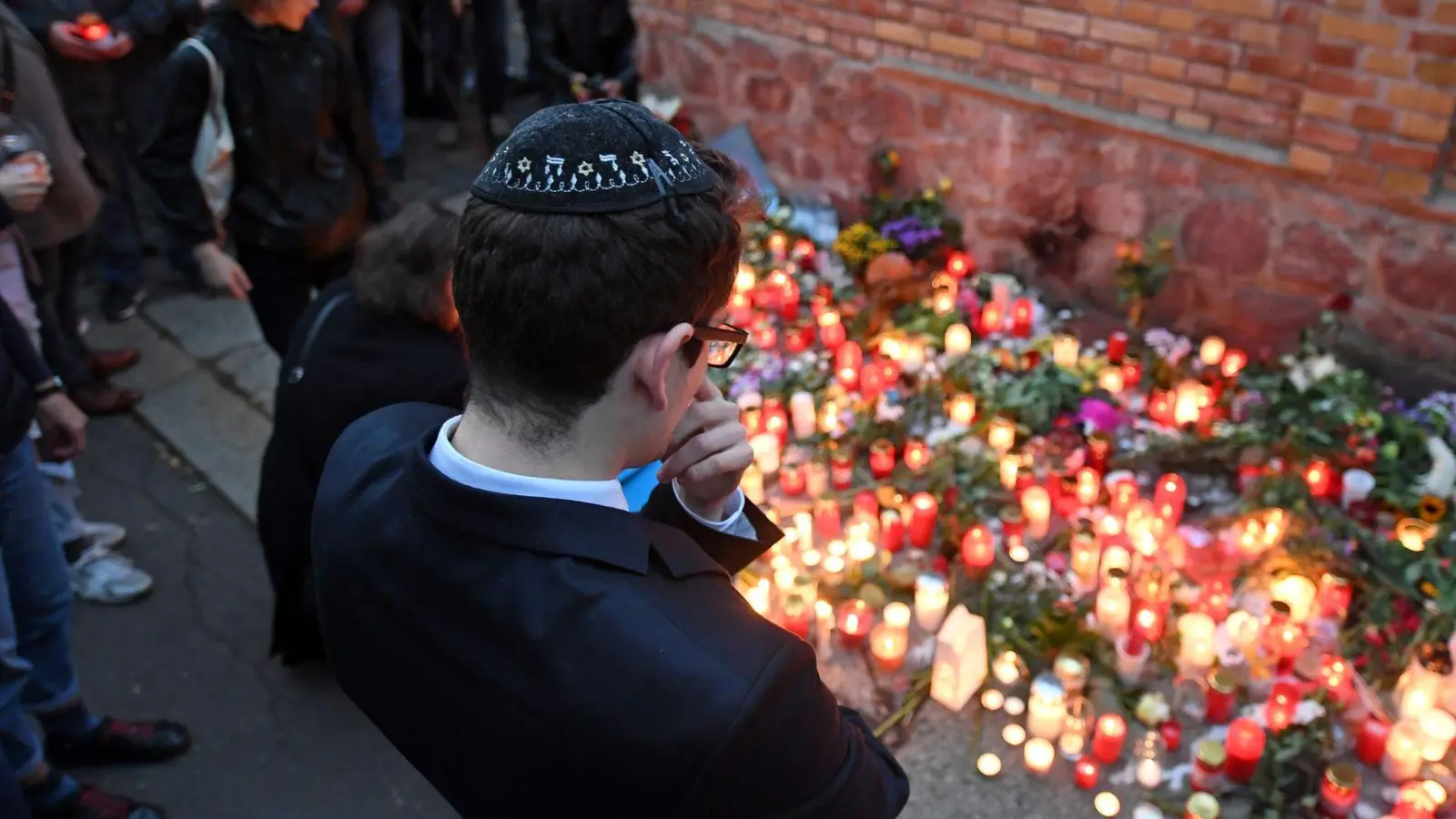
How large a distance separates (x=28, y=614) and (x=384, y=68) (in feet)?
15.1

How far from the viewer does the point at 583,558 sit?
1.13 metres

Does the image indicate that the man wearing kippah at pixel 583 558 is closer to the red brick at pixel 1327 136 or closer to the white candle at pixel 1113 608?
the white candle at pixel 1113 608

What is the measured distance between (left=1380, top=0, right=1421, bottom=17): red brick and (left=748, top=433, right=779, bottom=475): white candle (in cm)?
244

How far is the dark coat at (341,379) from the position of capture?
8.43 ft

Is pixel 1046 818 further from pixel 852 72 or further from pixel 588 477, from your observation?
pixel 852 72

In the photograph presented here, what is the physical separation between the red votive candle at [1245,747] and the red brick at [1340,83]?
2.25 metres

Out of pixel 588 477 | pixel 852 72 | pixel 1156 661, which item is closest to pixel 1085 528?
pixel 1156 661

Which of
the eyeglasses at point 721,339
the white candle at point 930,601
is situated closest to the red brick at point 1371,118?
the white candle at point 930,601

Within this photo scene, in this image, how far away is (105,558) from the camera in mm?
3703

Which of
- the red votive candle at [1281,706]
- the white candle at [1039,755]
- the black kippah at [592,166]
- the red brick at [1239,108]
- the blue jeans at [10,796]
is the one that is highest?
the black kippah at [592,166]

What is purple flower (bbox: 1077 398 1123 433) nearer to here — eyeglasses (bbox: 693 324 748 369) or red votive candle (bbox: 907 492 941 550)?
red votive candle (bbox: 907 492 941 550)

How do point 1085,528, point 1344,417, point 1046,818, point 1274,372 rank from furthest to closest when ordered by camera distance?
point 1274,372 → point 1344,417 → point 1085,528 → point 1046,818

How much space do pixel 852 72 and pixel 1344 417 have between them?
2729 millimetres

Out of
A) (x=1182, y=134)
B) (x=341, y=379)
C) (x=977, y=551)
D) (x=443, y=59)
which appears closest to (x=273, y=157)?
(x=341, y=379)
